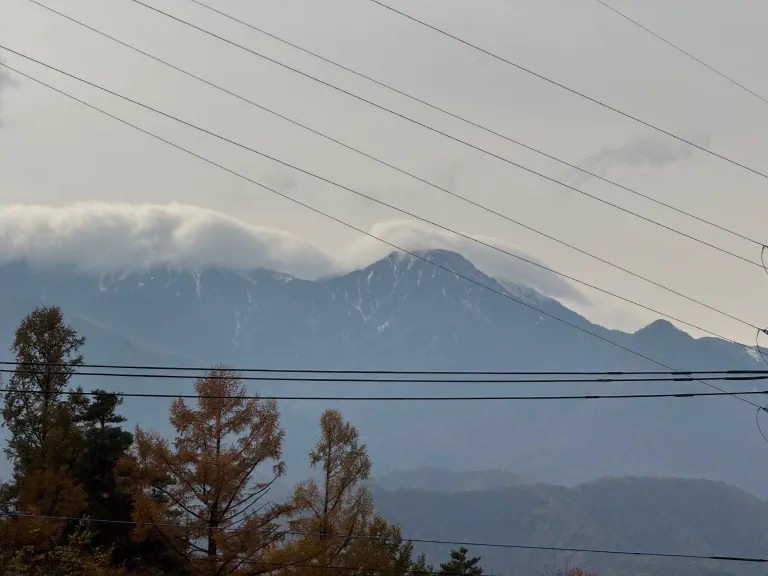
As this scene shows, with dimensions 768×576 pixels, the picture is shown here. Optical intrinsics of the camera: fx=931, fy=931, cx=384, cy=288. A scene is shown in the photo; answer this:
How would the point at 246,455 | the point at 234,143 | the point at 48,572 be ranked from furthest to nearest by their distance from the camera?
the point at 246,455
the point at 48,572
the point at 234,143

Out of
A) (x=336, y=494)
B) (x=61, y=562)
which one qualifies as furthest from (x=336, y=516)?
(x=61, y=562)

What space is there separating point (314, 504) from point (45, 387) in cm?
1241

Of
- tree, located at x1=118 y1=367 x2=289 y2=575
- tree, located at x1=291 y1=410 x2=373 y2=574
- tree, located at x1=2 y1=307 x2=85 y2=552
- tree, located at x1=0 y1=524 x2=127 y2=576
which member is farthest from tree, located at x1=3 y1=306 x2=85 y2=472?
tree, located at x1=291 y1=410 x2=373 y2=574

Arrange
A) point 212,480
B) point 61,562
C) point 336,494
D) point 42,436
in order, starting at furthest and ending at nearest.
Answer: point 336,494
point 42,436
point 212,480
point 61,562

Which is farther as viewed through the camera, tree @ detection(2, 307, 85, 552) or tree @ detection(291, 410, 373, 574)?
tree @ detection(291, 410, 373, 574)

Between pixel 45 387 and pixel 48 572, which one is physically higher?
pixel 45 387

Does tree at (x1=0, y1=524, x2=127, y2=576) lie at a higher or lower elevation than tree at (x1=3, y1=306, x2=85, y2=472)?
lower

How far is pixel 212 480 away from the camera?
31250mm

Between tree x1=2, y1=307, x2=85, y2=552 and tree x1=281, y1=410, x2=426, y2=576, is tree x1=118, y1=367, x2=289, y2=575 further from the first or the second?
tree x1=2, y1=307, x2=85, y2=552

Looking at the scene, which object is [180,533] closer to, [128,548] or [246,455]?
[246,455]

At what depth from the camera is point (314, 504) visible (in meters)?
40.2

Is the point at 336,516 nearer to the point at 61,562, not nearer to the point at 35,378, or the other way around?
the point at 61,562

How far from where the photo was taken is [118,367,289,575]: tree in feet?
102

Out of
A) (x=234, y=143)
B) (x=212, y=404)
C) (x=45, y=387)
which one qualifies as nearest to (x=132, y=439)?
(x=45, y=387)
